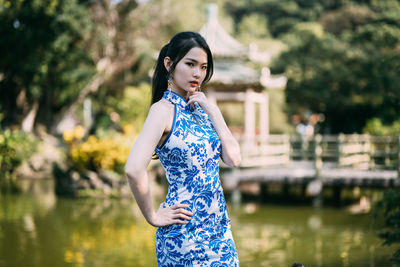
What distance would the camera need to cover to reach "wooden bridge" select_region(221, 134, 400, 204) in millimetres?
11367

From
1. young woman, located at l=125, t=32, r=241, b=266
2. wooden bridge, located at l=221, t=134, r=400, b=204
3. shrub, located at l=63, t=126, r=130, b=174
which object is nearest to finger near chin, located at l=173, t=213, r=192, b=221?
young woman, located at l=125, t=32, r=241, b=266

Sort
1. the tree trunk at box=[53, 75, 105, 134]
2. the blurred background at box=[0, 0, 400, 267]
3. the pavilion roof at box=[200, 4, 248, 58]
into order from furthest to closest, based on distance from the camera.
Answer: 1. the tree trunk at box=[53, 75, 105, 134]
2. the pavilion roof at box=[200, 4, 248, 58]
3. the blurred background at box=[0, 0, 400, 267]

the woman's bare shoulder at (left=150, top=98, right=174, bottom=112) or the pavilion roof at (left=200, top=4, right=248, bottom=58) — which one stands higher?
the pavilion roof at (left=200, top=4, right=248, bottom=58)

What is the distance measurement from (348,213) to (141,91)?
37.4 ft

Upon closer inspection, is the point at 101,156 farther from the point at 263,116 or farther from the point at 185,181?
the point at 185,181

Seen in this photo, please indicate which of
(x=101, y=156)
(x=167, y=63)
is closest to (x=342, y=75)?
(x=101, y=156)

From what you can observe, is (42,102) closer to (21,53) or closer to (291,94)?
(21,53)

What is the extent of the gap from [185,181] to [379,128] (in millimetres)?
16691

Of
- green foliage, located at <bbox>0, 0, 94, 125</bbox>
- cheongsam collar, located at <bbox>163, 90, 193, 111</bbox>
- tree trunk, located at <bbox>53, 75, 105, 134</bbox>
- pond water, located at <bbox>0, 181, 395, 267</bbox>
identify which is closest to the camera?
cheongsam collar, located at <bbox>163, 90, 193, 111</bbox>

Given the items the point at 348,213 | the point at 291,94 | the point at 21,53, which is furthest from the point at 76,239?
the point at 291,94

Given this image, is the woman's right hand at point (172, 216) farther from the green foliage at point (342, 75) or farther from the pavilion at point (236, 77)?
the green foliage at point (342, 75)

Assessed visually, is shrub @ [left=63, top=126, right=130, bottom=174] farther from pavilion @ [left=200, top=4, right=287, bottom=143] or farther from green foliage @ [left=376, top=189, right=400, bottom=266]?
green foliage @ [left=376, top=189, right=400, bottom=266]

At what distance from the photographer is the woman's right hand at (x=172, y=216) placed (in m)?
1.86

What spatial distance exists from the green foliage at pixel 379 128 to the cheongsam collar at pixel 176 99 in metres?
15.4
